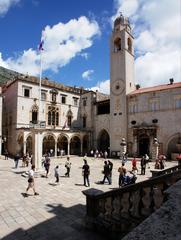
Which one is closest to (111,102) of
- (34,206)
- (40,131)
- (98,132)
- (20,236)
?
(98,132)

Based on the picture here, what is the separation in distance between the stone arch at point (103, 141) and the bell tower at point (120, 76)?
12.9ft

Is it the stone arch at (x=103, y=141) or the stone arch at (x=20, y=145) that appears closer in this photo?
the stone arch at (x=20, y=145)

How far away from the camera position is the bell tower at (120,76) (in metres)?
34.1

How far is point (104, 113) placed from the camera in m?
38.6

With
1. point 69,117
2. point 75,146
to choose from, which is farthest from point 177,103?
point 75,146

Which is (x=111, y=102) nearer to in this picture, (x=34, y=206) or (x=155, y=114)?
(x=155, y=114)

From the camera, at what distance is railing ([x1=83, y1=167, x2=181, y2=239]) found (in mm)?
4547

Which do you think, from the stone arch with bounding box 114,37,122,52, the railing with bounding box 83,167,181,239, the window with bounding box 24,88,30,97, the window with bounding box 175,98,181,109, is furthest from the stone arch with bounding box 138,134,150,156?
the railing with bounding box 83,167,181,239

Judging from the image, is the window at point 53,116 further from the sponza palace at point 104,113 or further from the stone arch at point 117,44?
the stone arch at point 117,44

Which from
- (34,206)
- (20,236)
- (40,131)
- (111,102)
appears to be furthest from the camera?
(111,102)

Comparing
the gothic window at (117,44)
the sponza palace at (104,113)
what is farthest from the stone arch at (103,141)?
the gothic window at (117,44)

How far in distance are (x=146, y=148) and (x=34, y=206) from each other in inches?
1012

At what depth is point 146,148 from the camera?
105ft

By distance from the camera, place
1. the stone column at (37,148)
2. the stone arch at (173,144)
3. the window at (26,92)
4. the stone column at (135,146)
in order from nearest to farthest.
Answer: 1. the stone column at (37,148)
2. the stone arch at (173,144)
3. the stone column at (135,146)
4. the window at (26,92)
